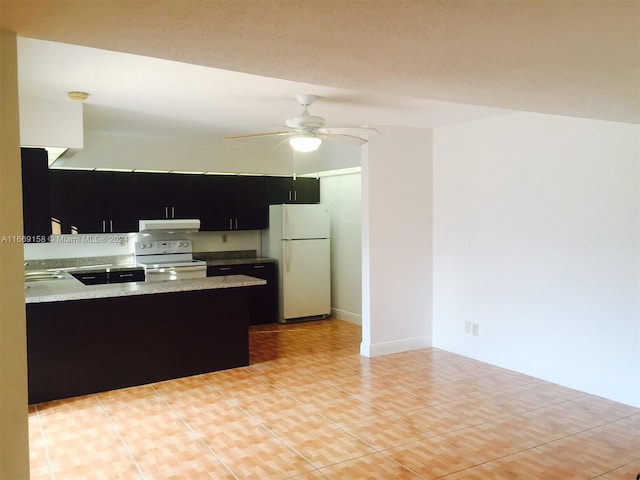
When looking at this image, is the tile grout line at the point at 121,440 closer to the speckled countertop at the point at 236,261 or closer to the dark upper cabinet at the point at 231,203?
the speckled countertop at the point at 236,261

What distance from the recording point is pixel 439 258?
573 centimetres

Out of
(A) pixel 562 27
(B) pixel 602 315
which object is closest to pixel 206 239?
(B) pixel 602 315

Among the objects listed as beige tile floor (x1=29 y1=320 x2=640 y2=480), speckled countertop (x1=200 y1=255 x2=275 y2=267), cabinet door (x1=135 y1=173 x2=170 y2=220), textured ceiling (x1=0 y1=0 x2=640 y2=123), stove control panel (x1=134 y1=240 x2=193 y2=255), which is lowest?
beige tile floor (x1=29 y1=320 x2=640 y2=480)

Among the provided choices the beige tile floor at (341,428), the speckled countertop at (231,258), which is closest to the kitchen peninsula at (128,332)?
the beige tile floor at (341,428)

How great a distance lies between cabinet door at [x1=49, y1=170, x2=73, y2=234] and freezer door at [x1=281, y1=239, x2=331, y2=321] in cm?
272

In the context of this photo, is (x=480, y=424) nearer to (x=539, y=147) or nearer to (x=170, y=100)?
(x=539, y=147)

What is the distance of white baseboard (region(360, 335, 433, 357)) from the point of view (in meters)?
5.46

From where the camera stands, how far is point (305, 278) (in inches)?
285

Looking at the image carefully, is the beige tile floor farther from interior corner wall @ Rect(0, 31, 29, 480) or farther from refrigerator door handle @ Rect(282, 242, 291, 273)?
refrigerator door handle @ Rect(282, 242, 291, 273)

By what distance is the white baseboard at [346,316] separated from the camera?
718 centimetres

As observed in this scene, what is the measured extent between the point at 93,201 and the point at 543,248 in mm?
5040

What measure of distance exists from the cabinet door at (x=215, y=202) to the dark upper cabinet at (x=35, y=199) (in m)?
3.13

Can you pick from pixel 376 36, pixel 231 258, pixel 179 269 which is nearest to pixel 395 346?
pixel 179 269

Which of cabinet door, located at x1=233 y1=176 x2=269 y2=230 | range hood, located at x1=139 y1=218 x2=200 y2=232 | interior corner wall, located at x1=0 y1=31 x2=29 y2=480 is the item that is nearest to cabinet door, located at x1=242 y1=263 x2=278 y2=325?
cabinet door, located at x1=233 y1=176 x2=269 y2=230
